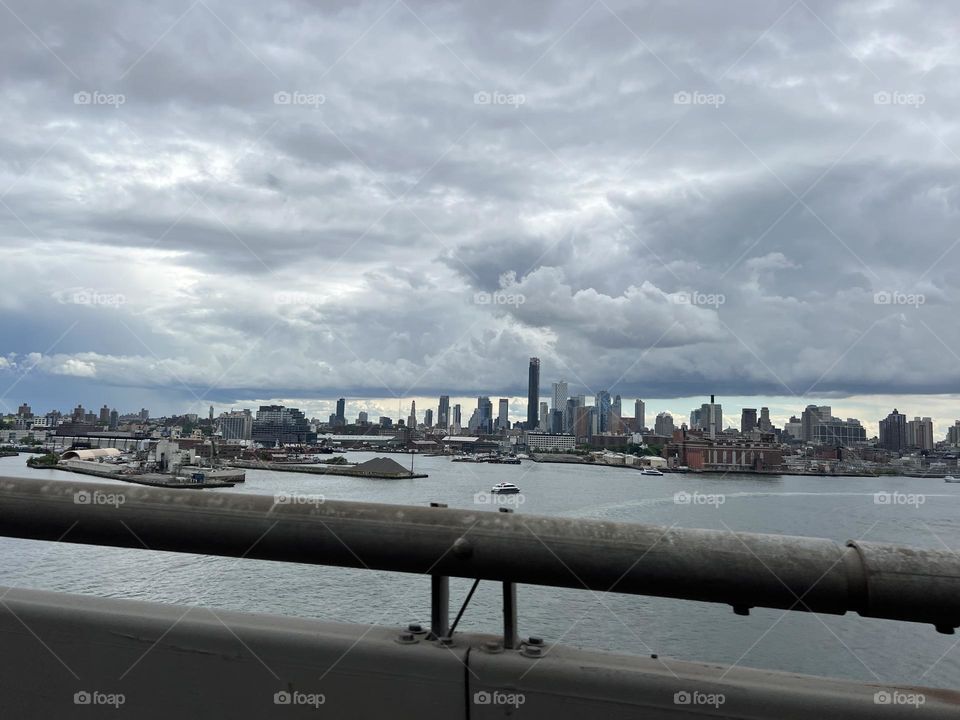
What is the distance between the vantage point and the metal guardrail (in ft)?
5.63

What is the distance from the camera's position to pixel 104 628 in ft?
7.32

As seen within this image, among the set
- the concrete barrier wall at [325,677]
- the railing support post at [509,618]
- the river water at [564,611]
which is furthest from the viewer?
the river water at [564,611]

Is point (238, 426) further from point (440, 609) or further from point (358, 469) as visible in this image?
point (440, 609)

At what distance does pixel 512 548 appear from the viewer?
6.11 ft

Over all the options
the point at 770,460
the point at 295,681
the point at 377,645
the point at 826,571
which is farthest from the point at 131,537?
the point at 770,460

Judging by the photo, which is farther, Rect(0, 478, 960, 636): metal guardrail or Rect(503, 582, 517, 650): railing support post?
Rect(503, 582, 517, 650): railing support post

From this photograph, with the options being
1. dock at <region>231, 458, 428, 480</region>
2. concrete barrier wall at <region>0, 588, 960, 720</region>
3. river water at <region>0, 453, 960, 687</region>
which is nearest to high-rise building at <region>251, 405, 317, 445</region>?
dock at <region>231, 458, 428, 480</region>

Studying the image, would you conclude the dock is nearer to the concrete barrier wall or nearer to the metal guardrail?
the concrete barrier wall

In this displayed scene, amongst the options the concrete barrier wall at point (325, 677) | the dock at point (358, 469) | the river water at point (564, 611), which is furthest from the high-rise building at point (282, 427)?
the concrete barrier wall at point (325, 677)

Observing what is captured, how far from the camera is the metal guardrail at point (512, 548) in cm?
172

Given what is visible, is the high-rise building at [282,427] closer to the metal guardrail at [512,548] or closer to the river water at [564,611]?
the river water at [564,611]

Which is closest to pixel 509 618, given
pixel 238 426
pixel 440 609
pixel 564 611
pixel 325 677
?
pixel 440 609

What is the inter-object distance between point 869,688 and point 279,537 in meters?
1.74

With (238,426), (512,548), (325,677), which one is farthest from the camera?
(238,426)
